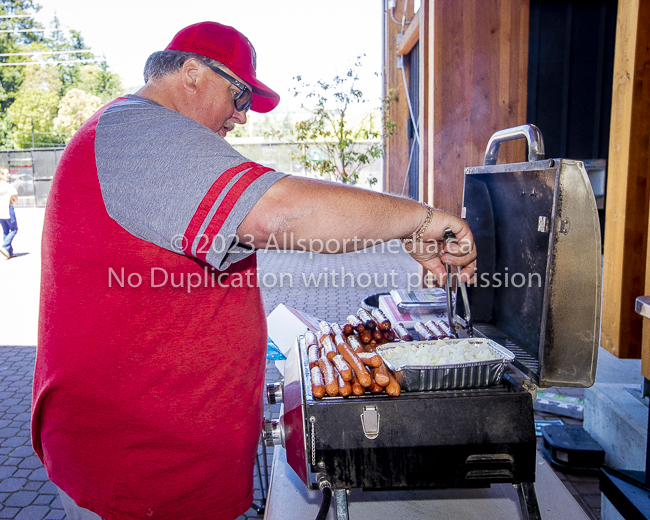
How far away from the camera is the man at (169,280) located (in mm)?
1192

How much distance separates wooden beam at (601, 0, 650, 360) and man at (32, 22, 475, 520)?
1877 mm

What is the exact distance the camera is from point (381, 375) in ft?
5.48

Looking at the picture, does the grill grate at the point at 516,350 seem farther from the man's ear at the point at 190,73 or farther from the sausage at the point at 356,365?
the man's ear at the point at 190,73

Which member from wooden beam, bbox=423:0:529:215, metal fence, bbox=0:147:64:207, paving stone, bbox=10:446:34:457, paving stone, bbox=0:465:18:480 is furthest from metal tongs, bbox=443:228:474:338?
metal fence, bbox=0:147:64:207

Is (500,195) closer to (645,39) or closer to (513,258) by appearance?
(513,258)

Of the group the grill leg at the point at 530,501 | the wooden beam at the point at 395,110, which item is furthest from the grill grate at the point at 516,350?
the wooden beam at the point at 395,110

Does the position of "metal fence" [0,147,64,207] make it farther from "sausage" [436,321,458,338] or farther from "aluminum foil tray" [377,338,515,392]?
"aluminum foil tray" [377,338,515,392]

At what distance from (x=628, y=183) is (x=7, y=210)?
1281 cm

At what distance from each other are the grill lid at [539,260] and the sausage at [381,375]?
1.70 feet

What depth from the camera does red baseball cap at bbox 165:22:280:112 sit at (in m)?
1.57

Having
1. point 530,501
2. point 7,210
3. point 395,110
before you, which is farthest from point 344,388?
point 7,210

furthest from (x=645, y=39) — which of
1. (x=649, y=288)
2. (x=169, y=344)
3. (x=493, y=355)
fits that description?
(x=169, y=344)

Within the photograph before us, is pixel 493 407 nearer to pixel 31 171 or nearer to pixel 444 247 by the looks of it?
pixel 444 247

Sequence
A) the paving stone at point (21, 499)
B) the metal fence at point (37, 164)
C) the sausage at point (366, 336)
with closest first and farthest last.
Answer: the sausage at point (366, 336) < the paving stone at point (21, 499) < the metal fence at point (37, 164)
